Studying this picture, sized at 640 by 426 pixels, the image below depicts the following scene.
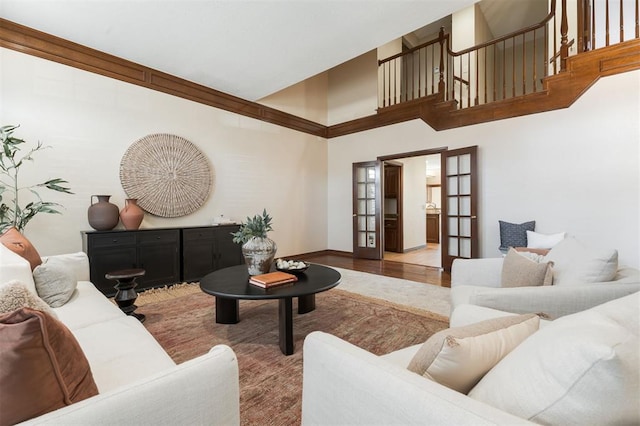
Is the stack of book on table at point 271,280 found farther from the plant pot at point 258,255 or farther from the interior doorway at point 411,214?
the interior doorway at point 411,214

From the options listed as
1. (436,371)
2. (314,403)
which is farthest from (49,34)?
(436,371)

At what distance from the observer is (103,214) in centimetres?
333

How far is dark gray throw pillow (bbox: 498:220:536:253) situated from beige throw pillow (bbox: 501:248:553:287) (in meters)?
2.36

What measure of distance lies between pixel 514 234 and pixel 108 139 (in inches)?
220

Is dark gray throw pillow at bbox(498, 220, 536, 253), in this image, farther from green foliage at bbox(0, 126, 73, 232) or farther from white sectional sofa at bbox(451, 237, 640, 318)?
green foliage at bbox(0, 126, 73, 232)

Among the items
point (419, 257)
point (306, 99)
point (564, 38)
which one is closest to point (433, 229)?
point (419, 257)

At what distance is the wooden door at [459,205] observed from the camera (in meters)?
4.46

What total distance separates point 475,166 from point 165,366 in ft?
15.4

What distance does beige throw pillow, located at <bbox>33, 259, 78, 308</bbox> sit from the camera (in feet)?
5.95

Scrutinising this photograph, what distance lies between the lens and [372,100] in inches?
235

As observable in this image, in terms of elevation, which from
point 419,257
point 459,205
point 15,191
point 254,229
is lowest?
point 419,257

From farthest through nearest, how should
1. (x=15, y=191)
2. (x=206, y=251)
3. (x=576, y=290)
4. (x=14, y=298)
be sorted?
1. (x=206, y=251)
2. (x=15, y=191)
3. (x=576, y=290)
4. (x=14, y=298)

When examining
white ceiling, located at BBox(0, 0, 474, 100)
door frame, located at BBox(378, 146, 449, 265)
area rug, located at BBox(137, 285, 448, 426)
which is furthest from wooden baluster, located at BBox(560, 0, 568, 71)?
area rug, located at BBox(137, 285, 448, 426)

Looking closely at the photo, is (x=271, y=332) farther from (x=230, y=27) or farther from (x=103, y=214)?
(x=230, y=27)
